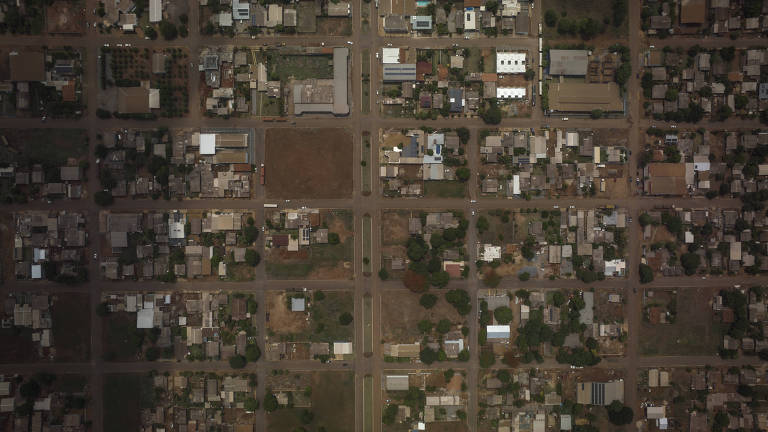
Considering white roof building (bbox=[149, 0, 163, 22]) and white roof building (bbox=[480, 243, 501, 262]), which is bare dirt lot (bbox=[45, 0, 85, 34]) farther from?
white roof building (bbox=[480, 243, 501, 262])

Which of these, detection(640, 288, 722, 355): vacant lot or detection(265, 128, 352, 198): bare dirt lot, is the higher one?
detection(265, 128, 352, 198): bare dirt lot

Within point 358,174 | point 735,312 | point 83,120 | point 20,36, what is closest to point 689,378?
point 735,312

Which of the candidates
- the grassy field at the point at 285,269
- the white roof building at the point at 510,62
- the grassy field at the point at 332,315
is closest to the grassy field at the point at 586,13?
the white roof building at the point at 510,62

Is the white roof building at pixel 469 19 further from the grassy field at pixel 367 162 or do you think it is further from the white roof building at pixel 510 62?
the grassy field at pixel 367 162

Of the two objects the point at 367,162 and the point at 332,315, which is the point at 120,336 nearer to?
the point at 332,315

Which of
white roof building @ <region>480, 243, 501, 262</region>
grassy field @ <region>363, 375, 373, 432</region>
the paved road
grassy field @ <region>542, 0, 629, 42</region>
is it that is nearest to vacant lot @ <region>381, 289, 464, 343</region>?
the paved road

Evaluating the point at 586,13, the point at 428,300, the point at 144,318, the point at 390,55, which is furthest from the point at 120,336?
the point at 586,13
